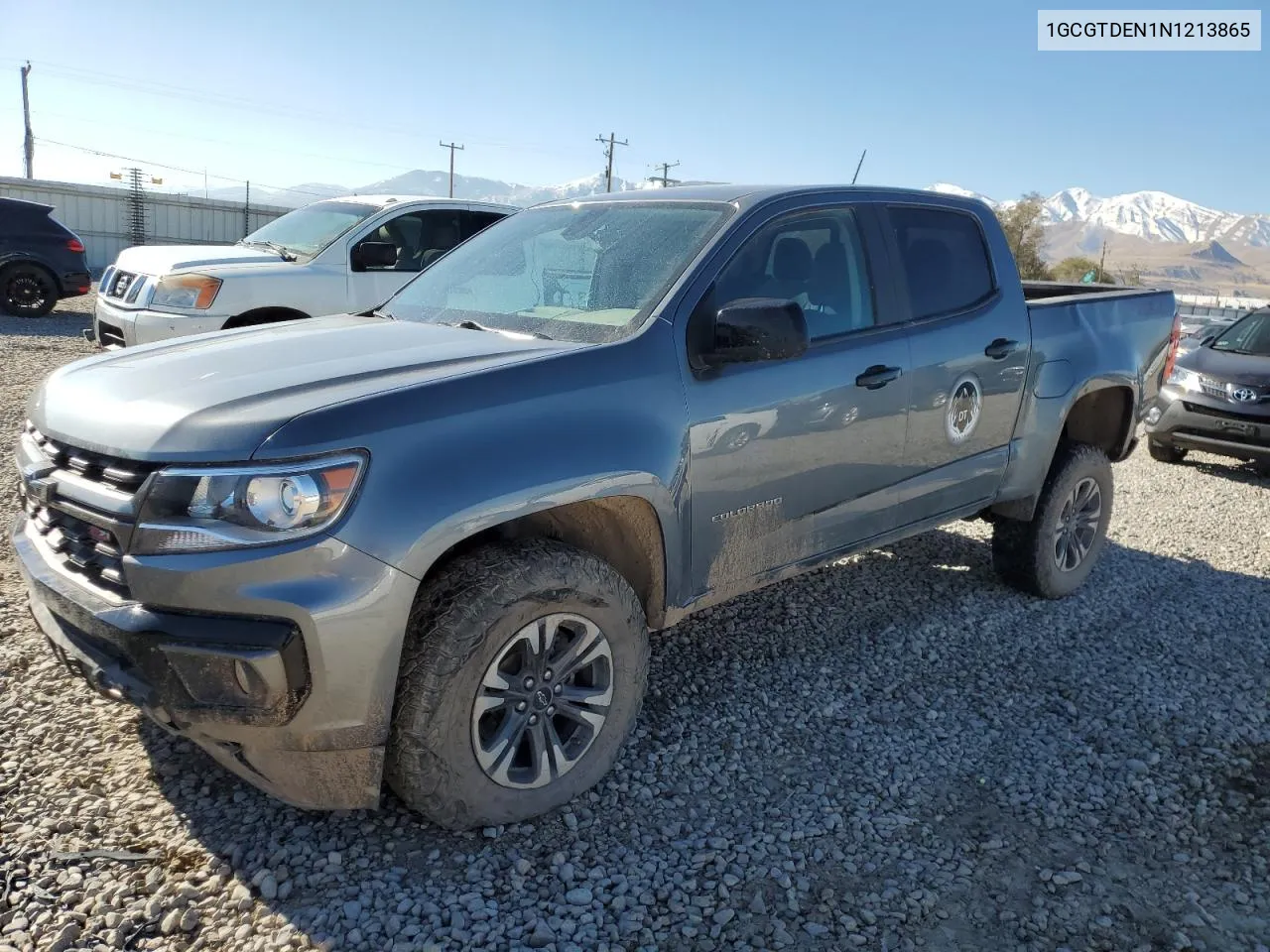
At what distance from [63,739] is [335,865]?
1189 mm

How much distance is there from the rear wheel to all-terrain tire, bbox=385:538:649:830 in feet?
45.8

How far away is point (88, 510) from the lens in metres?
2.43

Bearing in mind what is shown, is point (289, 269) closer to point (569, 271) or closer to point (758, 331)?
point (569, 271)

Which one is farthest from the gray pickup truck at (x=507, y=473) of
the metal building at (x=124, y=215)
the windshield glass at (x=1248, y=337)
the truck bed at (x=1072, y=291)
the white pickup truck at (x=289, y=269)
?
the metal building at (x=124, y=215)

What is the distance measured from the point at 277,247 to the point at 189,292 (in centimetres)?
128

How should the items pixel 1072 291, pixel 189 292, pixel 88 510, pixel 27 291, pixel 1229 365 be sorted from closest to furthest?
pixel 88 510 < pixel 1072 291 < pixel 189 292 < pixel 1229 365 < pixel 27 291

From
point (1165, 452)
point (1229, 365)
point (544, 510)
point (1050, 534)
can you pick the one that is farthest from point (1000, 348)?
point (1165, 452)

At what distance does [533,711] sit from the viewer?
279 cm

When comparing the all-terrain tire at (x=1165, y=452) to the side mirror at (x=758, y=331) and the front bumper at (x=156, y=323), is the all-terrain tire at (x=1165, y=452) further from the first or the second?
the front bumper at (x=156, y=323)

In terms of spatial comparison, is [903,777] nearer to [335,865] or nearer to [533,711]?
[533,711]

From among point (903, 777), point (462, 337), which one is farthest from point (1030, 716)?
point (462, 337)

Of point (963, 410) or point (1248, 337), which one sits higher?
point (1248, 337)

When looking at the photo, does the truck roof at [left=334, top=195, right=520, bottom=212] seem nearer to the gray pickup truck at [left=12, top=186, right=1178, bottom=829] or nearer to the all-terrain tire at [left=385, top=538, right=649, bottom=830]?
the gray pickup truck at [left=12, top=186, right=1178, bottom=829]

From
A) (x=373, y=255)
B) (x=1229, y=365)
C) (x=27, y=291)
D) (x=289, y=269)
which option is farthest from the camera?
(x=27, y=291)
